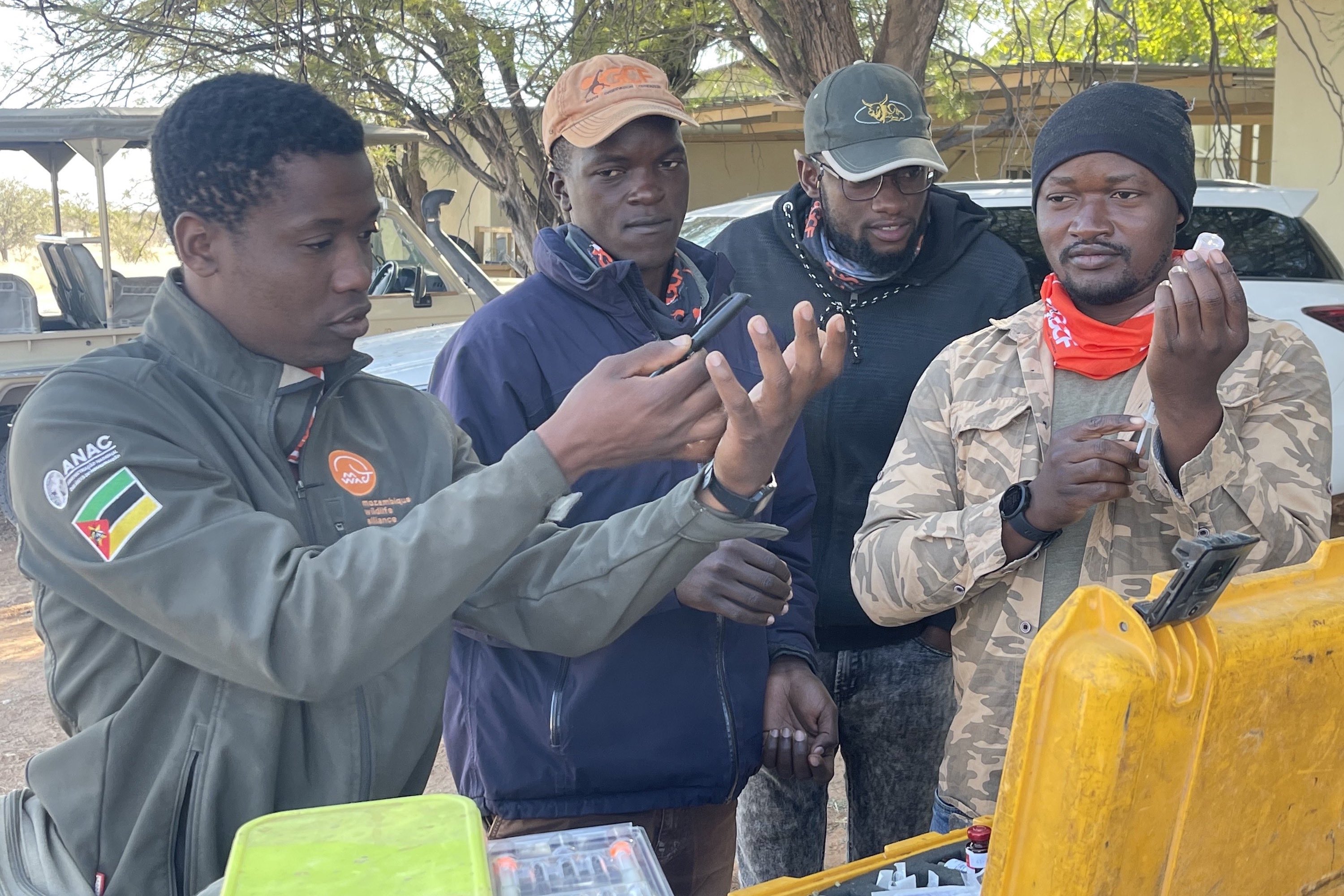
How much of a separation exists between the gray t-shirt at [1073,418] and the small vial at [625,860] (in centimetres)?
89

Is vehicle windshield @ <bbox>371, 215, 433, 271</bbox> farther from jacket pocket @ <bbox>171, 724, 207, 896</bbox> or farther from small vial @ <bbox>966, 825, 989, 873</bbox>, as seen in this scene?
small vial @ <bbox>966, 825, 989, 873</bbox>

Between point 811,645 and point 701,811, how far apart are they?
1.30 feet

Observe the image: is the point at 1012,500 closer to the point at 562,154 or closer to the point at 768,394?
the point at 768,394

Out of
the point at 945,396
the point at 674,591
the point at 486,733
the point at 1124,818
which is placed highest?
the point at 945,396

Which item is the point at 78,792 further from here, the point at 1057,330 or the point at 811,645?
the point at 1057,330

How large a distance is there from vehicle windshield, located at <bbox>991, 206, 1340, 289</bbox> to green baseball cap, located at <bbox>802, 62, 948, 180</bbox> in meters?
3.29

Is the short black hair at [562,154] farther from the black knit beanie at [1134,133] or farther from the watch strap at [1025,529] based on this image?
the watch strap at [1025,529]

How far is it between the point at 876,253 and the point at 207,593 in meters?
1.80

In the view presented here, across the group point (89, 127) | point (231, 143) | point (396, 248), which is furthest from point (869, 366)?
point (89, 127)

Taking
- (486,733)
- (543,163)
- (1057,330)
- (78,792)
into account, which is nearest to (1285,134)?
(543,163)

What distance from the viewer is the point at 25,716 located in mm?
5039


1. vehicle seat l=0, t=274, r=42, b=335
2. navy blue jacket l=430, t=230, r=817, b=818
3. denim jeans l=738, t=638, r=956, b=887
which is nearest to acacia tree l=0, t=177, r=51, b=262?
vehicle seat l=0, t=274, r=42, b=335

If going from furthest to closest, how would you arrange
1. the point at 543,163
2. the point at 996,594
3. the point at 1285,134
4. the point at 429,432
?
the point at 1285,134 < the point at 543,163 < the point at 996,594 < the point at 429,432

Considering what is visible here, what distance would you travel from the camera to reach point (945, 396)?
79.8 inches
